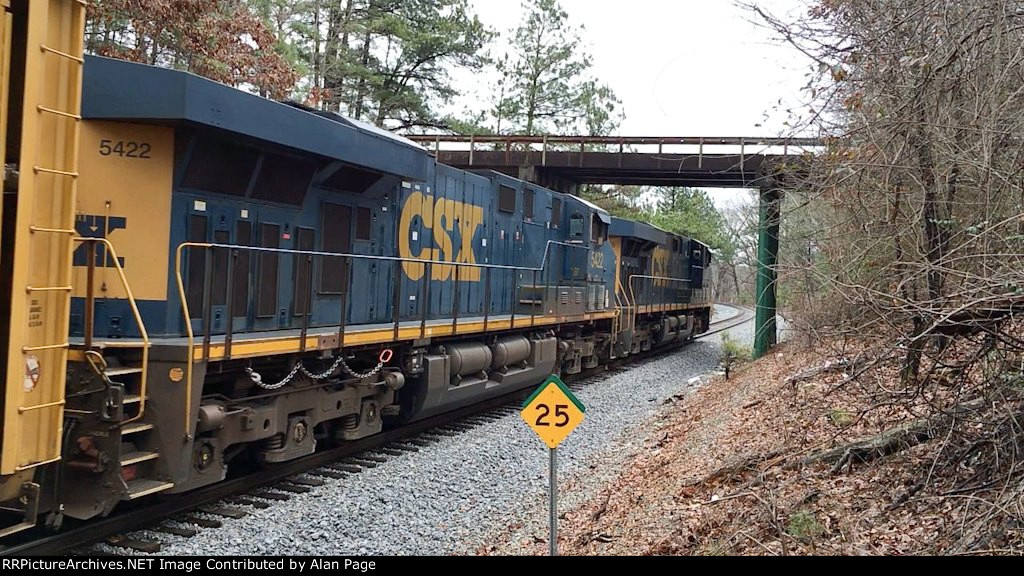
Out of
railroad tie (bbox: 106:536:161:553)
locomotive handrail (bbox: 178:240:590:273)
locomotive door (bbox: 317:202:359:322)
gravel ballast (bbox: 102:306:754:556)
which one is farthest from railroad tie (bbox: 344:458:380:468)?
railroad tie (bbox: 106:536:161:553)

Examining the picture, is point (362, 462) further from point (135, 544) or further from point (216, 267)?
point (135, 544)

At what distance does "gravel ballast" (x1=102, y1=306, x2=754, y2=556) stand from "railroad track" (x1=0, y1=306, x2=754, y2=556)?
145 millimetres

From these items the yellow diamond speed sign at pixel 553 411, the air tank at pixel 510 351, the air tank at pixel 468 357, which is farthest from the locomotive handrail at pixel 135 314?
the air tank at pixel 510 351

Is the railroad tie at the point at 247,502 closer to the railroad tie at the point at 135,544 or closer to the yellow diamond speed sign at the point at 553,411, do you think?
the railroad tie at the point at 135,544

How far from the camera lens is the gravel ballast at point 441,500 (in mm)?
6031

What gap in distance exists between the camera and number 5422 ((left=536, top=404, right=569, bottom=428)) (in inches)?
214

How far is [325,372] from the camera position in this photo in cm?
787

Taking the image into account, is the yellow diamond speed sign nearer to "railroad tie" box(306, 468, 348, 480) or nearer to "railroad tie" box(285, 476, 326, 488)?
"railroad tie" box(285, 476, 326, 488)

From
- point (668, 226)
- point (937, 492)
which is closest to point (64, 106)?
point (937, 492)

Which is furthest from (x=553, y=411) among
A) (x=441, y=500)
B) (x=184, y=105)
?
(x=184, y=105)

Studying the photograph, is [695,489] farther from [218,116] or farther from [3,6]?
[3,6]

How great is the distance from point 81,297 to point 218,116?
188cm
